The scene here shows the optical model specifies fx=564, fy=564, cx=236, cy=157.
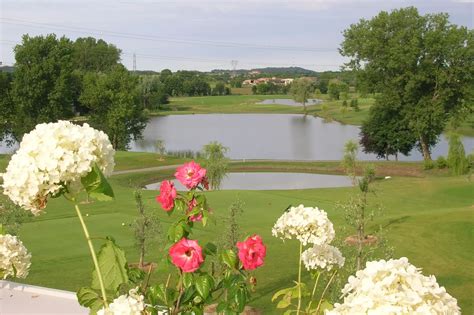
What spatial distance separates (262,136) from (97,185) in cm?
5890

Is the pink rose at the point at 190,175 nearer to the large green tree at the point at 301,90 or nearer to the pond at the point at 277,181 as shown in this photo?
the pond at the point at 277,181

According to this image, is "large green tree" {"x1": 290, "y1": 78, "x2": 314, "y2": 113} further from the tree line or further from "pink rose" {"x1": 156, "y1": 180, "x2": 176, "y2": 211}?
"pink rose" {"x1": 156, "y1": 180, "x2": 176, "y2": 211}

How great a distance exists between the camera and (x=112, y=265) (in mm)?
2412

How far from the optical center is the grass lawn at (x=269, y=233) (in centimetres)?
1127

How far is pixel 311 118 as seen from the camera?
82.7 m

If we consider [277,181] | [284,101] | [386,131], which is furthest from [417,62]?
[284,101]

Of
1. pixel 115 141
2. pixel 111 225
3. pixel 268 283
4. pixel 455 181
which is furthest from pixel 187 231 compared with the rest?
pixel 115 141

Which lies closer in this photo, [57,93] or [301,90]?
[57,93]

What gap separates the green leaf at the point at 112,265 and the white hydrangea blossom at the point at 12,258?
2.88 feet

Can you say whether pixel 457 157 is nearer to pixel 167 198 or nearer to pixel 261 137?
pixel 167 198

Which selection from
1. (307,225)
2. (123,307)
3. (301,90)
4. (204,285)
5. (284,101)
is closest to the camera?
(123,307)

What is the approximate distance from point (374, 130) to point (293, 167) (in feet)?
29.0

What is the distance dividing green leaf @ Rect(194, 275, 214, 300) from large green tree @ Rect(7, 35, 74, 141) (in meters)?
47.0


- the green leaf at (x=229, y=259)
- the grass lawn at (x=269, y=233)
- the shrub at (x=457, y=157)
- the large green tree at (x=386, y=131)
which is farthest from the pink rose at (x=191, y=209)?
the large green tree at (x=386, y=131)
